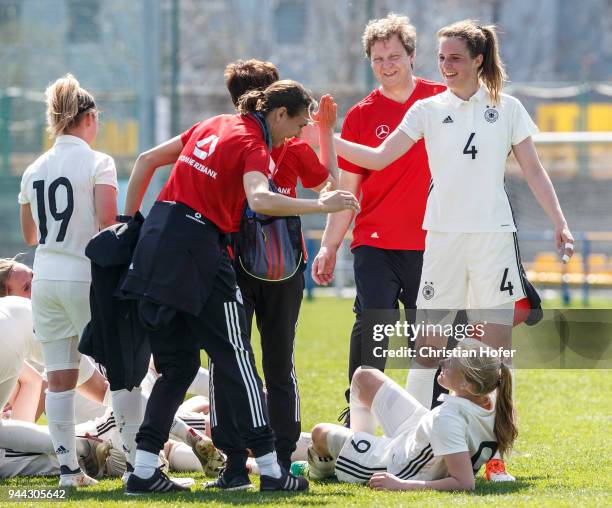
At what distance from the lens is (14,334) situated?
600 cm

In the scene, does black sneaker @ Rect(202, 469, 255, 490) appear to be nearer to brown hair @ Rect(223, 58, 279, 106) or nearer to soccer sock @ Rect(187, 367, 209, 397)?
soccer sock @ Rect(187, 367, 209, 397)

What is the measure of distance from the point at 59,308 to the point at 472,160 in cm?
206

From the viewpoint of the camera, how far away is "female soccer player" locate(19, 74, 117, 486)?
572 centimetres

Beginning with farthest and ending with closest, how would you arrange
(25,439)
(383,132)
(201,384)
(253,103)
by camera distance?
(201,384) < (383,132) < (25,439) < (253,103)

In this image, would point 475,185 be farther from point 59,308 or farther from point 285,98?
point 59,308

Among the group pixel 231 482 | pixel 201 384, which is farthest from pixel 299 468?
pixel 201 384

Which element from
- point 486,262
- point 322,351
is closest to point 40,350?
point 486,262

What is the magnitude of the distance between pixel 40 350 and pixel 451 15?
23565mm

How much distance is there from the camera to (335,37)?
79.1 ft

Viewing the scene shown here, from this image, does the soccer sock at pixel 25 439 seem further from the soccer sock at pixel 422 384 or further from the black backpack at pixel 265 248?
the soccer sock at pixel 422 384

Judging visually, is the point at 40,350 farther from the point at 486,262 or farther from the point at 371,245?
the point at 486,262

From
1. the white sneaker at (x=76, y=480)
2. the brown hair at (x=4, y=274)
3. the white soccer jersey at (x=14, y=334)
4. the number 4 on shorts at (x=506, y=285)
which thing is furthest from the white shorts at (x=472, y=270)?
the brown hair at (x=4, y=274)

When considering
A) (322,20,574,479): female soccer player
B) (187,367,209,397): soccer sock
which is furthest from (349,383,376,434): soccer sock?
(187,367,209,397): soccer sock

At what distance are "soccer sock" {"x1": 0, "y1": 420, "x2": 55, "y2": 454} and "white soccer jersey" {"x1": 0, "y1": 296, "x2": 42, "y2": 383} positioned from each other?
1.00ft
